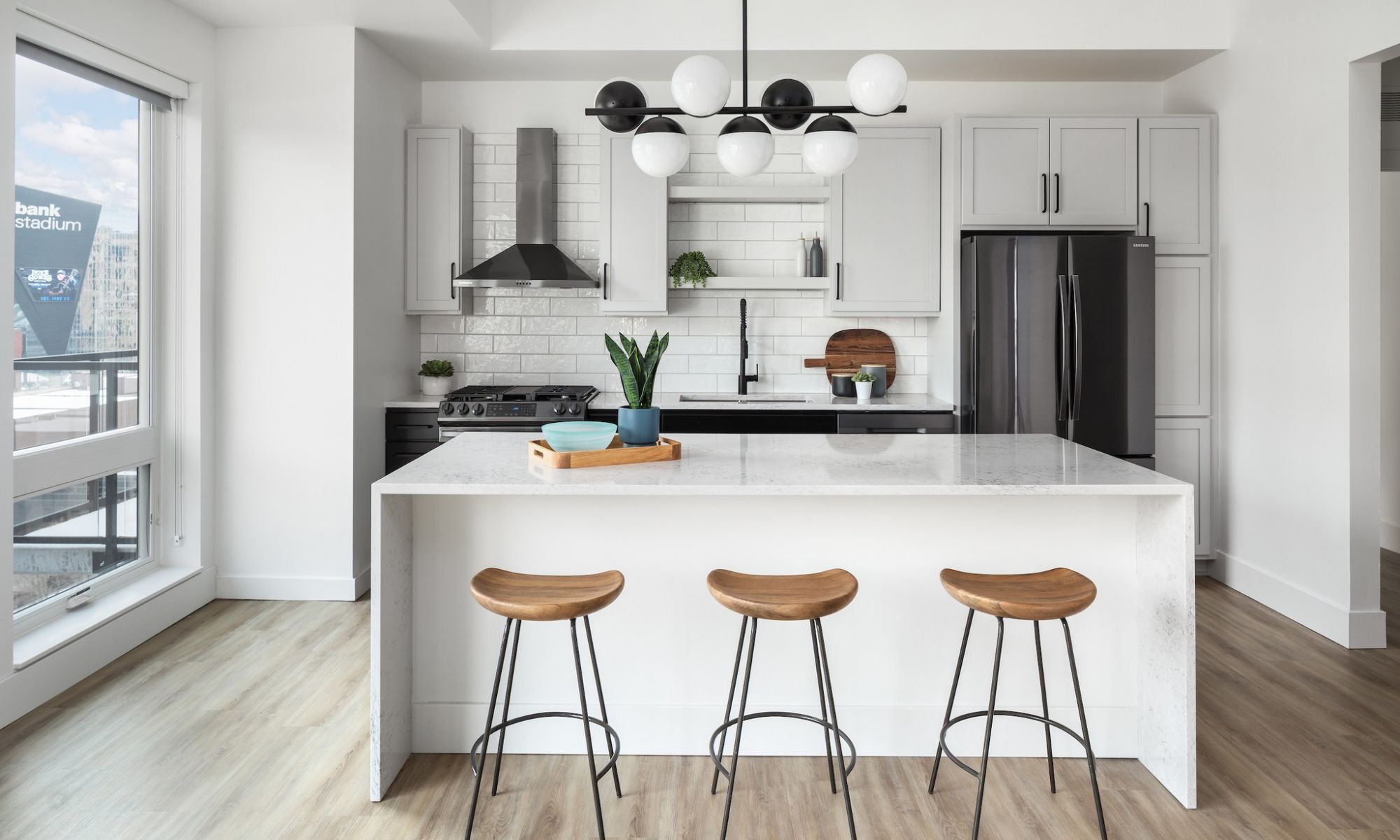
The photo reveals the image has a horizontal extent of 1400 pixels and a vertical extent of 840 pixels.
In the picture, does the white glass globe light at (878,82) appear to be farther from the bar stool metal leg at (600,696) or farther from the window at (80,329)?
the window at (80,329)

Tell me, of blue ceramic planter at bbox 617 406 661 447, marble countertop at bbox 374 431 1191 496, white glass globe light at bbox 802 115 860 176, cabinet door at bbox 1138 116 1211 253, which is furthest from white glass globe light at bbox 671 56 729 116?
cabinet door at bbox 1138 116 1211 253

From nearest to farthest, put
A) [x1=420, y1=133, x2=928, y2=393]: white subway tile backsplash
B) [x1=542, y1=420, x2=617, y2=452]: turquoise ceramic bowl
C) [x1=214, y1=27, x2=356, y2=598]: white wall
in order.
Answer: [x1=542, y1=420, x2=617, y2=452]: turquoise ceramic bowl < [x1=214, y1=27, x2=356, y2=598]: white wall < [x1=420, y1=133, x2=928, y2=393]: white subway tile backsplash

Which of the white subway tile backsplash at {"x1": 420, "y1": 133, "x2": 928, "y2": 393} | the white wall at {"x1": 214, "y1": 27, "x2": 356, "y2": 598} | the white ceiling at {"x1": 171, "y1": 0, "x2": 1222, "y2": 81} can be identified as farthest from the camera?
the white subway tile backsplash at {"x1": 420, "y1": 133, "x2": 928, "y2": 393}

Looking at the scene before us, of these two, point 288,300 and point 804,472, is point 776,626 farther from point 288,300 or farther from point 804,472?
point 288,300

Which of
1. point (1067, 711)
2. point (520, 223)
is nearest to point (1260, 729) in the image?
point (1067, 711)

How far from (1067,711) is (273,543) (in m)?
3.53

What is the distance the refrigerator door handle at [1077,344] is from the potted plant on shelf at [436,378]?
331cm

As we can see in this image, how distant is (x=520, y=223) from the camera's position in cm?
490

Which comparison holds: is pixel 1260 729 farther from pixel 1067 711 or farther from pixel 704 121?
pixel 704 121

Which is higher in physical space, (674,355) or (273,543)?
(674,355)

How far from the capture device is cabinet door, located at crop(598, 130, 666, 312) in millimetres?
4750

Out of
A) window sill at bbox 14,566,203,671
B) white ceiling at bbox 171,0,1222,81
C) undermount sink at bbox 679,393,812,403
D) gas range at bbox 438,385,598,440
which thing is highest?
white ceiling at bbox 171,0,1222,81

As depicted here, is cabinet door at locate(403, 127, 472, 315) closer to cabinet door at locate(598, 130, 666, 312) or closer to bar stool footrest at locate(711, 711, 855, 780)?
cabinet door at locate(598, 130, 666, 312)

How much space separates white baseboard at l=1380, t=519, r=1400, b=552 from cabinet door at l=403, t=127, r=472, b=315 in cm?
575
